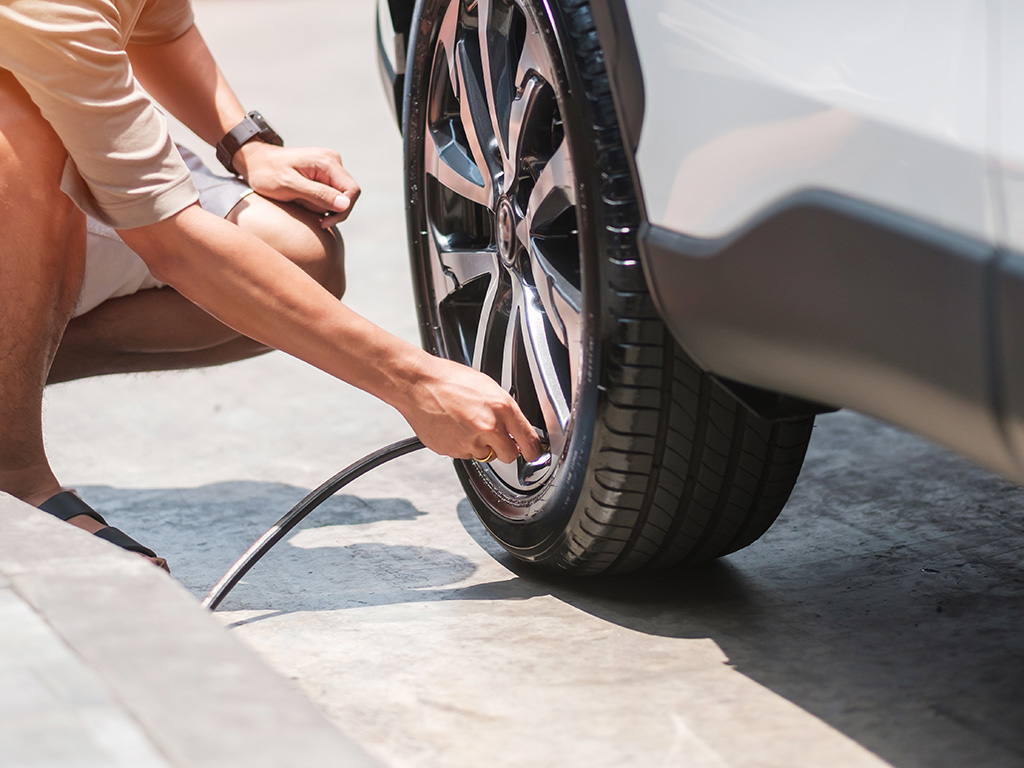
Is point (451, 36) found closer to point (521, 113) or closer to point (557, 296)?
point (521, 113)

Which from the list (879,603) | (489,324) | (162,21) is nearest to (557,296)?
(489,324)

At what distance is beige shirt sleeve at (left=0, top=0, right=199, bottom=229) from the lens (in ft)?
5.18

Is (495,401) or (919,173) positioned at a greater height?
(919,173)

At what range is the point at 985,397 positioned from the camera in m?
1.09

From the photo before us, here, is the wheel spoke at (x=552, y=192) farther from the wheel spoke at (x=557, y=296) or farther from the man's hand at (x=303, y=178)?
the man's hand at (x=303, y=178)

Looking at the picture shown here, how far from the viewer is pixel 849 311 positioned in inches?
47.4

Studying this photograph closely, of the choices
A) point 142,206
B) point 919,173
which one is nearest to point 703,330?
point 919,173

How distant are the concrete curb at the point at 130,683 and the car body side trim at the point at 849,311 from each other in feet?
1.94

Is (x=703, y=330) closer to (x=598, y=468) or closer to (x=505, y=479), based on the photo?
(x=598, y=468)

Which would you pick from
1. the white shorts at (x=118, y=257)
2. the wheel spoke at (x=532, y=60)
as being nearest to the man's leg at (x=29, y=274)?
the white shorts at (x=118, y=257)

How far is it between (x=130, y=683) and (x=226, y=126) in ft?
4.45

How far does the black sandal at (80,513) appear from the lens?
180 cm

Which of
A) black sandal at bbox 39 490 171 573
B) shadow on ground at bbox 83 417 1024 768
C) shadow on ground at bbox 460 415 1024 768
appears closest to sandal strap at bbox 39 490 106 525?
black sandal at bbox 39 490 171 573

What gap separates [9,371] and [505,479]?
73 centimetres
